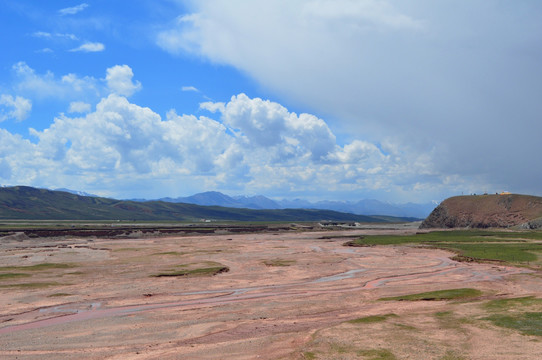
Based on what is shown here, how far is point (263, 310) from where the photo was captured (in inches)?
1635

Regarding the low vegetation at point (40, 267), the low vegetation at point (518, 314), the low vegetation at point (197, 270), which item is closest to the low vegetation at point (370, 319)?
the low vegetation at point (518, 314)

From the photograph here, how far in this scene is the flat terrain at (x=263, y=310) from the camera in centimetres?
2802

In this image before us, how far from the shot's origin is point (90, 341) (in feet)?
103

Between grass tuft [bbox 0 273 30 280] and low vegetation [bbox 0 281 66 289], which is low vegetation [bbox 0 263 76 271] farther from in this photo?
low vegetation [bbox 0 281 66 289]

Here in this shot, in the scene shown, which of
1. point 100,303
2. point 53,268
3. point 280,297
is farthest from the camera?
point 53,268

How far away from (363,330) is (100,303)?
29.1 m

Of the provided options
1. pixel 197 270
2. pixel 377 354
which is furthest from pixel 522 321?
pixel 197 270

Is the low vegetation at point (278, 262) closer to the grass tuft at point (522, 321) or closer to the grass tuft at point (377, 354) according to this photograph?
the grass tuft at point (522, 321)

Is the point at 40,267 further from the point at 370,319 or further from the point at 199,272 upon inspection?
the point at 370,319

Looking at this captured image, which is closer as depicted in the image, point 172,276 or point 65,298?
point 65,298

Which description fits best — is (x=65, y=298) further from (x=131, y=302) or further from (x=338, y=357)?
(x=338, y=357)

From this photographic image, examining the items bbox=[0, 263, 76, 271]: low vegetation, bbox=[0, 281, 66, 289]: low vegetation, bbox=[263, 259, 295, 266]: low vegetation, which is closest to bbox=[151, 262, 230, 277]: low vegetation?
bbox=[263, 259, 295, 266]: low vegetation

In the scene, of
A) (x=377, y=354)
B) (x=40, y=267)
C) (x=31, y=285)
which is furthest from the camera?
(x=40, y=267)

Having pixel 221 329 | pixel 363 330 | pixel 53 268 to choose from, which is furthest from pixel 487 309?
pixel 53 268
